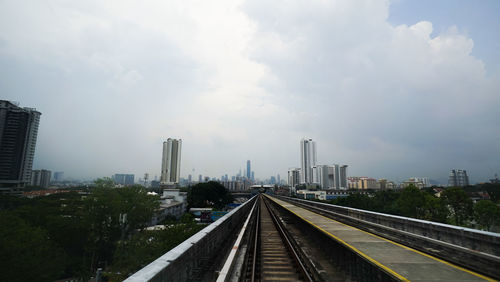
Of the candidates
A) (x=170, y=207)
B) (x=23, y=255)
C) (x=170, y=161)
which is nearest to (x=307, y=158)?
(x=170, y=161)

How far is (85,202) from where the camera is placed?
27.2 meters

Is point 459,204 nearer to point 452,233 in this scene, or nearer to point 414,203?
point 414,203

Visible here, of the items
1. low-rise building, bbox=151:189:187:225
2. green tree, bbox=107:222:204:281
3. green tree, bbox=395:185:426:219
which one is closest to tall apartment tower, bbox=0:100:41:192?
low-rise building, bbox=151:189:187:225

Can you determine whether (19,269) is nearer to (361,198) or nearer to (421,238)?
(421,238)

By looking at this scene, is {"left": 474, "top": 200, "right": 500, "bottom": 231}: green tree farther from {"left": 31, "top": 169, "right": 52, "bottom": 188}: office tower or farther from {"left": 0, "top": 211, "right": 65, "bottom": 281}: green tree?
{"left": 31, "top": 169, "right": 52, "bottom": 188}: office tower

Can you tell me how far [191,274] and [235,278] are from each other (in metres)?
3.00

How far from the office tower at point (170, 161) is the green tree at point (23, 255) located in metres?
126

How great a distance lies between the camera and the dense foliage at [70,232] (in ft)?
56.2

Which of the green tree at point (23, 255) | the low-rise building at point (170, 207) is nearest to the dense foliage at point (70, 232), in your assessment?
the green tree at point (23, 255)

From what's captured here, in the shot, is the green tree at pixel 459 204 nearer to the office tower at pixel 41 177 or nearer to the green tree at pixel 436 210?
the green tree at pixel 436 210

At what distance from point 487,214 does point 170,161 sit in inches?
5546

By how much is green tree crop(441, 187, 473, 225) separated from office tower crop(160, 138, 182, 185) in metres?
134

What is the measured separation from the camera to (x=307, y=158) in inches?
7367

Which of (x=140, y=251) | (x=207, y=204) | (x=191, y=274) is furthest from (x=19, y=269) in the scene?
(x=207, y=204)
